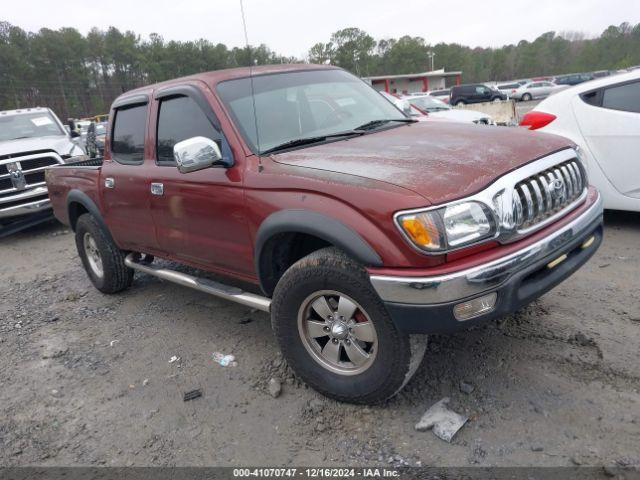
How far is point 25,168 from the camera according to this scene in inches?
326

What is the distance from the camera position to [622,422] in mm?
2545

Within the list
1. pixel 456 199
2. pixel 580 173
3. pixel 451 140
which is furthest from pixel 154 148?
pixel 580 173

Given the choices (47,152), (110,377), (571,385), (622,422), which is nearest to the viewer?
(622,422)

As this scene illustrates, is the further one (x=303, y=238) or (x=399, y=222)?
(x=303, y=238)

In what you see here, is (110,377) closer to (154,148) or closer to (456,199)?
(154,148)

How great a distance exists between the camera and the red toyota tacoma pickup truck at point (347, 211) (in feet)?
7.91

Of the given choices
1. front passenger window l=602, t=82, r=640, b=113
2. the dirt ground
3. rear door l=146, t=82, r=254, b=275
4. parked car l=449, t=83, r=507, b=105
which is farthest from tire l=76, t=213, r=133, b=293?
parked car l=449, t=83, r=507, b=105

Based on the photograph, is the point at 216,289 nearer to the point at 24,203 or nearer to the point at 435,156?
the point at 435,156

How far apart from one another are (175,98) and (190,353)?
1848mm

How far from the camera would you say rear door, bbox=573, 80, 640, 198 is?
496 centimetres

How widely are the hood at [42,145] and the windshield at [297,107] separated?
632 cm

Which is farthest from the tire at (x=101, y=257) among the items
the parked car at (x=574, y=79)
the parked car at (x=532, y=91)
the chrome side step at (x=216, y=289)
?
the parked car at (x=532, y=91)

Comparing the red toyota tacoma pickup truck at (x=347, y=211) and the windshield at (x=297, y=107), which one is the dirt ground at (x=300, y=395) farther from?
the windshield at (x=297, y=107)

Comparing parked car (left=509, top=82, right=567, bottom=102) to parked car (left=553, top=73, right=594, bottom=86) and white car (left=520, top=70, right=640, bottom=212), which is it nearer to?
parked car (left=553, top=73, right=594, bottom=86)
